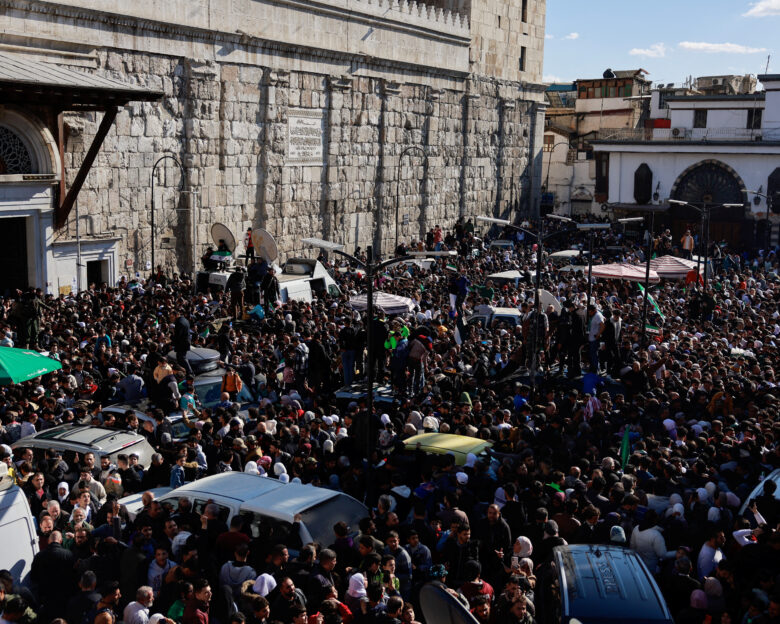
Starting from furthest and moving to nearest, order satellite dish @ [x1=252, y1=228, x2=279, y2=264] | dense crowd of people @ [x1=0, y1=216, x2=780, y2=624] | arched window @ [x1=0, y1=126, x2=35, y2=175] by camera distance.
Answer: satellite dish @ [x1=252, y1=228, x2=279, y2=264] < arched window @ [x1=0, y1=126, x2=35, y2=175] < dense crowd of people @ [x1=0, y1=216, x2=780, y2=624]

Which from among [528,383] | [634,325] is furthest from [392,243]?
[528,383]

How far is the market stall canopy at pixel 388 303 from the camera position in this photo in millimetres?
20797

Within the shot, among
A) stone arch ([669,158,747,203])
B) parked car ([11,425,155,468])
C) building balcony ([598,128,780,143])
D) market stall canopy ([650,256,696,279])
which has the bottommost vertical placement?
parked car ([11,425,155,468])

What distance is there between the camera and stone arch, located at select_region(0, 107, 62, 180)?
21.5 metres

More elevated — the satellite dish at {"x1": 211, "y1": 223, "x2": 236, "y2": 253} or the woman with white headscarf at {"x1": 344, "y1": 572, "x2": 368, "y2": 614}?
the satellite dish at {"x1": 211, "y1": 223, "x2": 236, "y2": 253}

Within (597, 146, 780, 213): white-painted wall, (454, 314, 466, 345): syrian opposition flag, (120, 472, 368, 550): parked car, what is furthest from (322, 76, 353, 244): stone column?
(120, 472, 368, 550): parked car

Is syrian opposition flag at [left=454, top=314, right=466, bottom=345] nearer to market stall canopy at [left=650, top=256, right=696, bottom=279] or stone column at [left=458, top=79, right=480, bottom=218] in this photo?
market stall canopy at [left=650, top=256, right=696, bottom=279]

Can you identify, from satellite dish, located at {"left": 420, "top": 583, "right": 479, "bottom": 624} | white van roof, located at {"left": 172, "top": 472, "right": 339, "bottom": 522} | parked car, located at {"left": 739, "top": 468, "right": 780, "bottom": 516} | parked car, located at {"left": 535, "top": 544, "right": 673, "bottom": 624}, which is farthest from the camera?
parked car, located at {"left": 739, "top": 468, "right": 780, "bottom": 516}

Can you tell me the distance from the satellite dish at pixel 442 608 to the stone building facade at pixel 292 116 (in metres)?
17.8

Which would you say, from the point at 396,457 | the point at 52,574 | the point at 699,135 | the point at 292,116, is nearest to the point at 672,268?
the point at 292,116

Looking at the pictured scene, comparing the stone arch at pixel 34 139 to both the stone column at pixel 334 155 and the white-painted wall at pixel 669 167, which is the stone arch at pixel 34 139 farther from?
the white-painted wall at pixel 669 167

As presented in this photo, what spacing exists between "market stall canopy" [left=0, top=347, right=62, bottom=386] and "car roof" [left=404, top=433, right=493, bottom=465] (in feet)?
14.6

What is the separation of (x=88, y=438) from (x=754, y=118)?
3900 cm

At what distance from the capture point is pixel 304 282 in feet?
77.7
